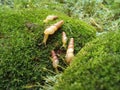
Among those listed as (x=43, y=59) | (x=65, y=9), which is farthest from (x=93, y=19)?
(x=43, y=59)

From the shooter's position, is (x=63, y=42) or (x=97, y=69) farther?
(x=63, y=42)

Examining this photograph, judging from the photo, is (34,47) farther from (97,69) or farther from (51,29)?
(97,69)

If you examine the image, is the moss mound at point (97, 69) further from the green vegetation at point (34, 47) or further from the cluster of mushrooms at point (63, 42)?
the cluster of mushrooms at point (63, 42)

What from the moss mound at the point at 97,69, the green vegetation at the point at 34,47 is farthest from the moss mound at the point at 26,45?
the moss mound at the point at 97,69

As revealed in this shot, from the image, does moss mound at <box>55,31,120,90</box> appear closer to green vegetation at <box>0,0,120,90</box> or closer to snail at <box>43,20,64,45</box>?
green vegetation at <box>0,0,120,90</box>

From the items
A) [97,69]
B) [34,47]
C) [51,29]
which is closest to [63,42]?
[51,29]

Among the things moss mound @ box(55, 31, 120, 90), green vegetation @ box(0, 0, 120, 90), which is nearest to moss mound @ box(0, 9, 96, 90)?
green vegetation @ box(0, 0, 120, 90)
